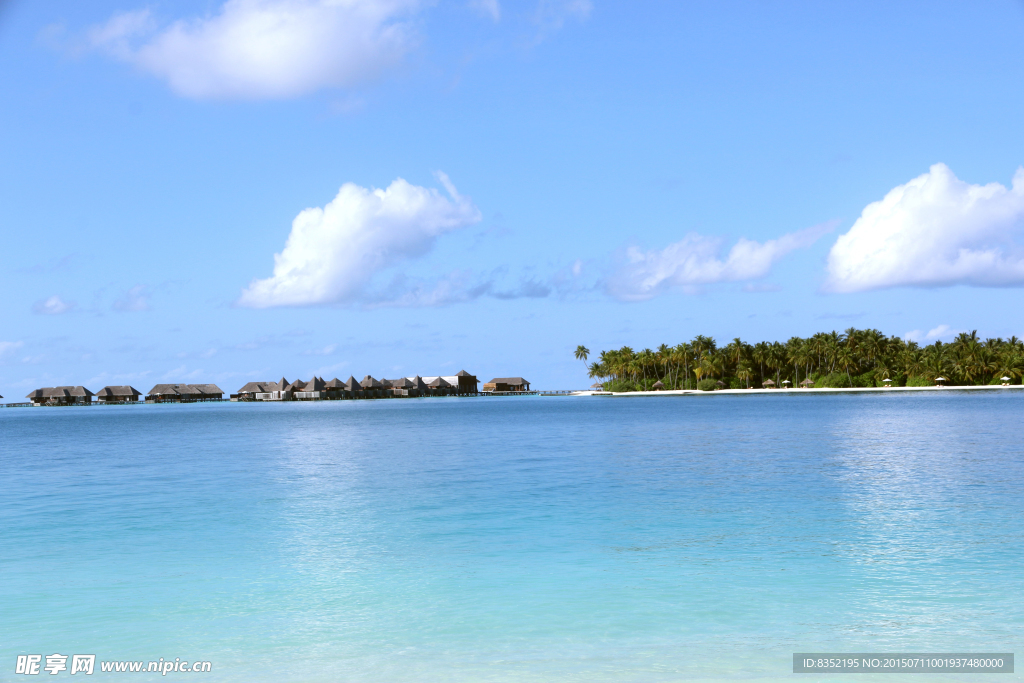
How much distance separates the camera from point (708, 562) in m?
12.7

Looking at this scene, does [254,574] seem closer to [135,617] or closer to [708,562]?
[135,617]

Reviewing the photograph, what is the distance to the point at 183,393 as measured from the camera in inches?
6919

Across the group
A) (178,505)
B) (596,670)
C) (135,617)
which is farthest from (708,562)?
(178,505)

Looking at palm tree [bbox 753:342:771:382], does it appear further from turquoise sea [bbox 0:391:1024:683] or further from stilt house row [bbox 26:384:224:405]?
stilt house row [bbox 26:384:224:405]

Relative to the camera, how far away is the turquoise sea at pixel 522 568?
884 centimetres

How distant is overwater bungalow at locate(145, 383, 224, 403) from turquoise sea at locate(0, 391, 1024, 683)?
156972 millimetres

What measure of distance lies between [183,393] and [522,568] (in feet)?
589

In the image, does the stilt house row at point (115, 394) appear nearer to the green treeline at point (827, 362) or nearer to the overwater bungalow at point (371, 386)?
the overwater bungalow at point (371, 386)

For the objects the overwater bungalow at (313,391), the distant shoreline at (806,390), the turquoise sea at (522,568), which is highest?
the overwater bungalow at (313,391)

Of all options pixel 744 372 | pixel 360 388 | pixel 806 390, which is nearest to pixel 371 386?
pixel 360 388
